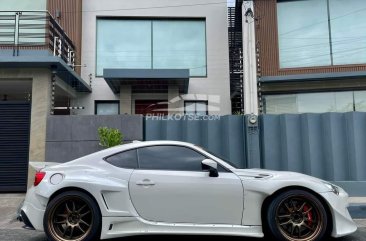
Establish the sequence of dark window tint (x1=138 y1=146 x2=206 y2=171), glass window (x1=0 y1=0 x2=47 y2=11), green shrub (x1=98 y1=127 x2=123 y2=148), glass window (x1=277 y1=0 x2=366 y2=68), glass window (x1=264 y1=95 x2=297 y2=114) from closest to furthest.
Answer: dark window tint (x1=138 y1=146 x2=206 y2=171) < green shrub (x1=98 y1=127 x2=123 y2=148) < glass window (x1=277 y1=0 x2=366 y2=68) < glass window (x1=264 y1=95 x2=297 y2=114) < glass window (x1=0 y1=0 x2=47 y2=11)

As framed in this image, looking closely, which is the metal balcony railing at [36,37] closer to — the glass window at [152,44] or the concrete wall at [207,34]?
the concrete wall at [207,34]

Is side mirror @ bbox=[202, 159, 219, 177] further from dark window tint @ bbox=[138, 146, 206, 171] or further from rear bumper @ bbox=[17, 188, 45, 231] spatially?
rear bumper @ bbox=[17, 188, 45, 231]

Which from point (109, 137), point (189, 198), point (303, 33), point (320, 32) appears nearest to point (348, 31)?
point (320, 32)

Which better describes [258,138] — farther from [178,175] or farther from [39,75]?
[39,75]

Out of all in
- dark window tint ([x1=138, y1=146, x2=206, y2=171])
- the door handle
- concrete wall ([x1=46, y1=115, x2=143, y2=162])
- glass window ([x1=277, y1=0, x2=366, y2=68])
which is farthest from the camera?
glass window ([x1=277, y1=0, x2=366, y2=68])

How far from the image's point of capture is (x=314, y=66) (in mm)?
13039

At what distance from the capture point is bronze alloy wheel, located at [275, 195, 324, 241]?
4.99 meters

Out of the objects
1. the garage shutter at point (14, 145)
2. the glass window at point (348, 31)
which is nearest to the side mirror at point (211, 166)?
the garage shutter at point (14, 145)

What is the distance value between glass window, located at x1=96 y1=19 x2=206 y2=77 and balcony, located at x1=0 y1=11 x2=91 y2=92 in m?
1.45

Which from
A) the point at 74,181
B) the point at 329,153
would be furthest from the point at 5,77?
the point at 329,153

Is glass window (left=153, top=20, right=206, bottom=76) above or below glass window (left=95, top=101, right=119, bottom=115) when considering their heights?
above

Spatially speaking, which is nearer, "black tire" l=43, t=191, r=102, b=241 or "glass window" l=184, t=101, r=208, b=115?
"black tire" l=43, t=191, r=102, b=241

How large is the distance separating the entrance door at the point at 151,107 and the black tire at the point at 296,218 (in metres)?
8.88

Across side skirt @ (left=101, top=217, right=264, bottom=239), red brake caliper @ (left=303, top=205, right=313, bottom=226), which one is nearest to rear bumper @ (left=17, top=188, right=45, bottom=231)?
side skirt @ (left=101, top=217, right=264, bottom=239)
